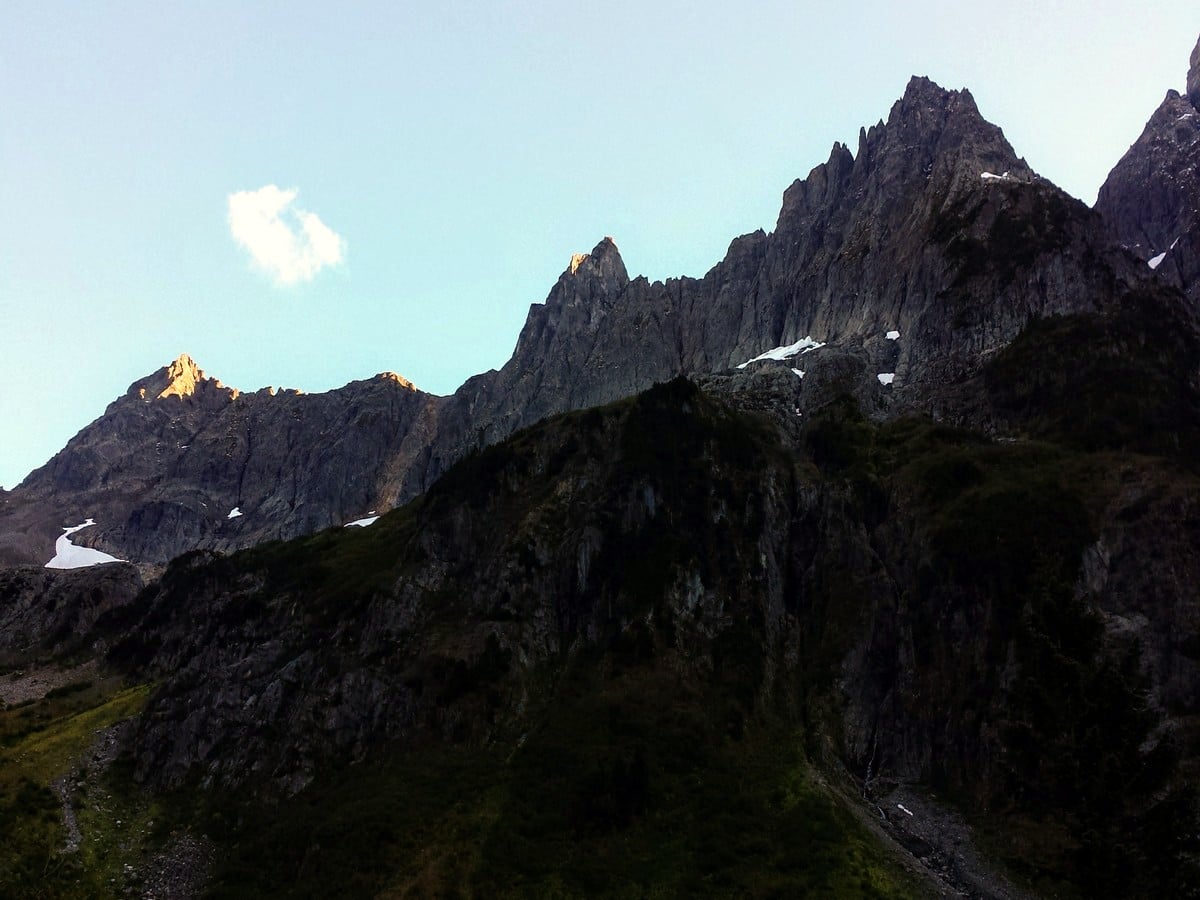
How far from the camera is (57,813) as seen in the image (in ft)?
221

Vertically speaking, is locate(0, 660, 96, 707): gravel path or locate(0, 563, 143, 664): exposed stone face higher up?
locate(0, 563, 143, 664): exposed stone face

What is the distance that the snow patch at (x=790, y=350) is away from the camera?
168 meters

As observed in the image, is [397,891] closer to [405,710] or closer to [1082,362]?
[405,710]

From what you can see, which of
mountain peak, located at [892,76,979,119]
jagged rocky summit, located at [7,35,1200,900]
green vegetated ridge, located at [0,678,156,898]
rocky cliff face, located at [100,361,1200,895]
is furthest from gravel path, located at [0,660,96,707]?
mountain peak, located at [892,76,979,119]

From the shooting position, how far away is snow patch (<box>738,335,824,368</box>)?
168 metres

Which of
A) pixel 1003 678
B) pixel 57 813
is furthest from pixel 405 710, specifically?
pixel 1003 678

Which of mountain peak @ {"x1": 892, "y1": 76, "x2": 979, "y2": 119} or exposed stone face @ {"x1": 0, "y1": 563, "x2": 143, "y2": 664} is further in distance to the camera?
mountain peak @ {"x1": 892, "y1": 76, "x2": 979, "y2": 119}

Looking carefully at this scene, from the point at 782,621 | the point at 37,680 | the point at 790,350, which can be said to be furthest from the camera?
the point at 790,350

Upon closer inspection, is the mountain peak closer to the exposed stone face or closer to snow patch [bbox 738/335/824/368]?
snow patch [bbox 738/335/824/368]

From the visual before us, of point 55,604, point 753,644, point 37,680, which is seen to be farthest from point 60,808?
point 55,604

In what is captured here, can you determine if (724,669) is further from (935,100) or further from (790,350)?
(935,100)

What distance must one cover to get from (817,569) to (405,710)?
150ft

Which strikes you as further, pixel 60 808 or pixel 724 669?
pixel 724 669

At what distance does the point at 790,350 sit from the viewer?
175 meters
